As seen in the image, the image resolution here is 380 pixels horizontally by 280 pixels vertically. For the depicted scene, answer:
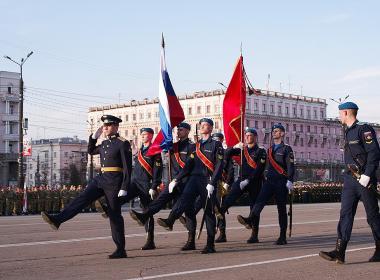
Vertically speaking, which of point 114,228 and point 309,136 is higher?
point 309,136

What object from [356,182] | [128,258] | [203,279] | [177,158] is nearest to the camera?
[203,279]

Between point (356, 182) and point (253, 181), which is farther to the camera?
point (253, 181)

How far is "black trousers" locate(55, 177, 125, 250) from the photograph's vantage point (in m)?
9.85

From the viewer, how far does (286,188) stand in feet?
41.2

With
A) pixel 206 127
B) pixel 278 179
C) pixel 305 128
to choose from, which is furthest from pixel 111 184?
pixel 305 128

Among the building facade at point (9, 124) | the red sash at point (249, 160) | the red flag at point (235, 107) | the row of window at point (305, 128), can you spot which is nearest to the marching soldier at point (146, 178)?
the red flag at point (235, 107)

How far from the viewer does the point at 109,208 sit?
998cm

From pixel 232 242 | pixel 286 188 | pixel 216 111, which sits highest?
pixel 216 111

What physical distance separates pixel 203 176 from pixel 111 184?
167 centimetres

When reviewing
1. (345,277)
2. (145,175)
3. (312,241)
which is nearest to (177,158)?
(145,175)

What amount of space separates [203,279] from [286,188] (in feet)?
16.9

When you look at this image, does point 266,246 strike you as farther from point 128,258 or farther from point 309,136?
point 309,136

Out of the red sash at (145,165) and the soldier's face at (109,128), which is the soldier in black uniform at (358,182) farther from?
the red sash at (145,165)

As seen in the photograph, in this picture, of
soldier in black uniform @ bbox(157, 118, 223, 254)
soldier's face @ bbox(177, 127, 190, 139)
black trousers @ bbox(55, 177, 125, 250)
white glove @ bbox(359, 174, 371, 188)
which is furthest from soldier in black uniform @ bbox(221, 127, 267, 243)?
white glove @ bbox(359, 174, 371, 188)
